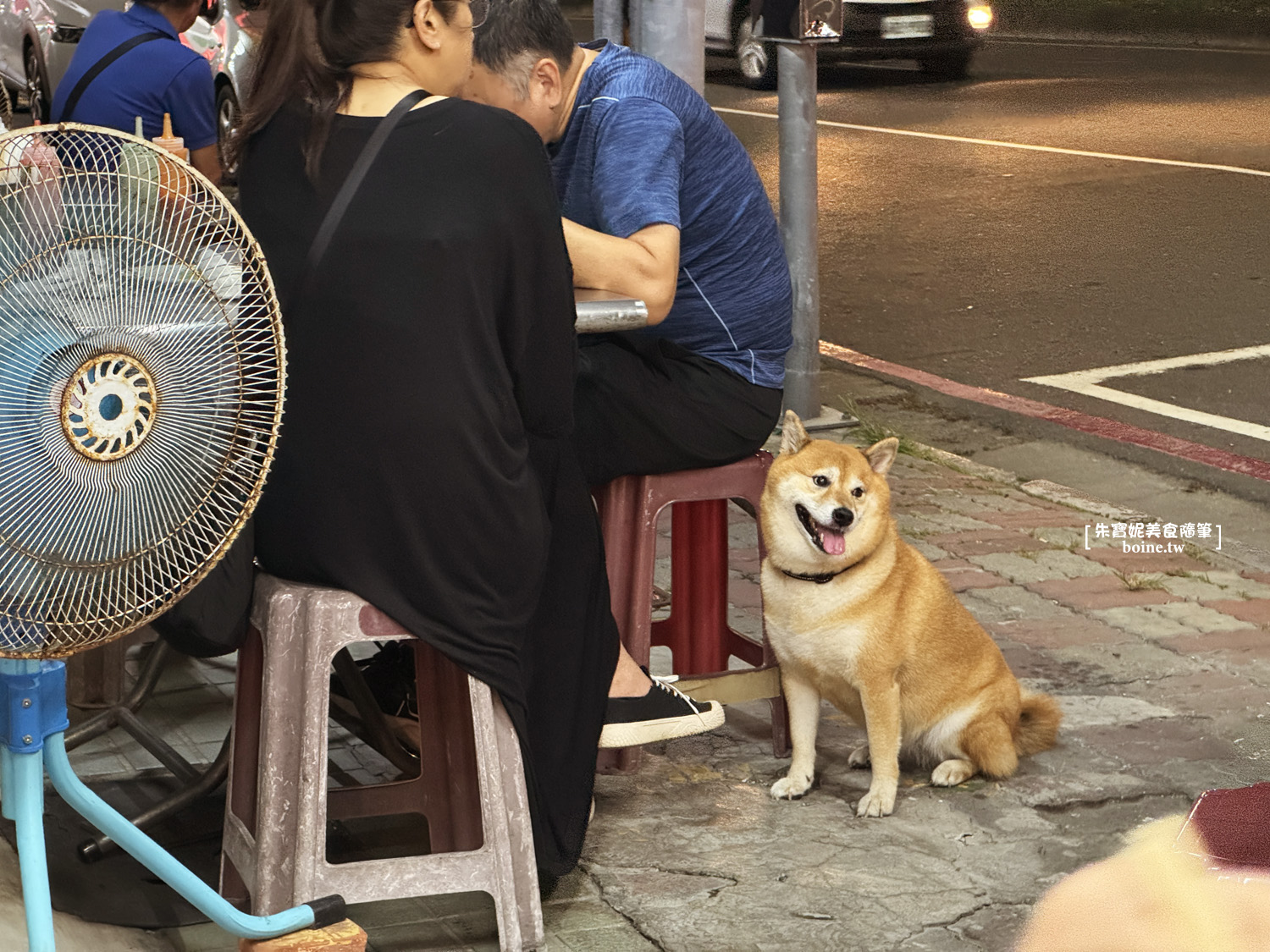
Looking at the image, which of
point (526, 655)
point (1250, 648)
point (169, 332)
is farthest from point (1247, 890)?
point (169, 332)

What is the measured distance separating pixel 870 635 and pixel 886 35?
13766 mm

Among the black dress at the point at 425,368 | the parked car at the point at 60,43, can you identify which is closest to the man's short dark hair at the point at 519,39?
the black dress at the point at 425,368

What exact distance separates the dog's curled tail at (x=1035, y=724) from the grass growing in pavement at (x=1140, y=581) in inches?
49.1

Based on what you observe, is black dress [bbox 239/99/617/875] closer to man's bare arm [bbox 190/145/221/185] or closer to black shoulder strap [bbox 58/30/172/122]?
man's bare arm [bbox 190/145/221/185]

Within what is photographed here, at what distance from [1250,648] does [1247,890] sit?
5.47ft

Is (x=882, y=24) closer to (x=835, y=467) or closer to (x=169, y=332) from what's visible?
(x=835, y=467)

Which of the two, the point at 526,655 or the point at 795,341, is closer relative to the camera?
the point at 526,655

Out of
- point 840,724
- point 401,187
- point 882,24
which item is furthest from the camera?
point 882,24

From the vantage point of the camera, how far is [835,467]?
3.37 m

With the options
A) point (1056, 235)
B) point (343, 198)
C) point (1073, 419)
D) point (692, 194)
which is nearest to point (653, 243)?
point (692, 194)

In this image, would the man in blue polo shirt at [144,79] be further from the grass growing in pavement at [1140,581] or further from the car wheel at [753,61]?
the car wheel at [753,61]

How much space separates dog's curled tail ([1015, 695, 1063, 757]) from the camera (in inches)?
144

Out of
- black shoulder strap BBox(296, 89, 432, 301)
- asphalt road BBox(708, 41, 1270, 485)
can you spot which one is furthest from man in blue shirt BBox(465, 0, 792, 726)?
asphalt road BBox(708, 41, 1270, 485)

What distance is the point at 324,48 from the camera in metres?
2.72
